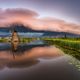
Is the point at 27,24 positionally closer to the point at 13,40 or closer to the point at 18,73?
the point at 13,40

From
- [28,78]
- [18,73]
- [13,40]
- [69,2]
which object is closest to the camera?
[28,78]

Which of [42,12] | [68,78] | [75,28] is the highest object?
[42,12]

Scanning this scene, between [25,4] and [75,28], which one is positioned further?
[75,28]

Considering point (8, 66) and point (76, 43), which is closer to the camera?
point (8, 66)

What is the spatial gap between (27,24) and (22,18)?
31 centimetres

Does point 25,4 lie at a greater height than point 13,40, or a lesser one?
greater

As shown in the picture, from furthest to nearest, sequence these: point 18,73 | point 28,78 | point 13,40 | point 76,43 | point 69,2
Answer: point 13,40 → point 76,43 → point 69,2 → point 18,73 → point 28,78

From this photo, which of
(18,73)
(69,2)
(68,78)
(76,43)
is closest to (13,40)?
(76,43)

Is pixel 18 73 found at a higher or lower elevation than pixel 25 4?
lower

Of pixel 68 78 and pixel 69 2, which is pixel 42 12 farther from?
pixel 68 78

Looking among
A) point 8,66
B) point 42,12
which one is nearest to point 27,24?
point 42,12

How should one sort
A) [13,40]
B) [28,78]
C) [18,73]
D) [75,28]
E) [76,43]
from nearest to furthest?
[28,78], [18,73], [75,28], [76,43], [13,40]

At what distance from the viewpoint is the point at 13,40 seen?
10812 mm

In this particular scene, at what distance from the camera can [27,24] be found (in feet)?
28.6
